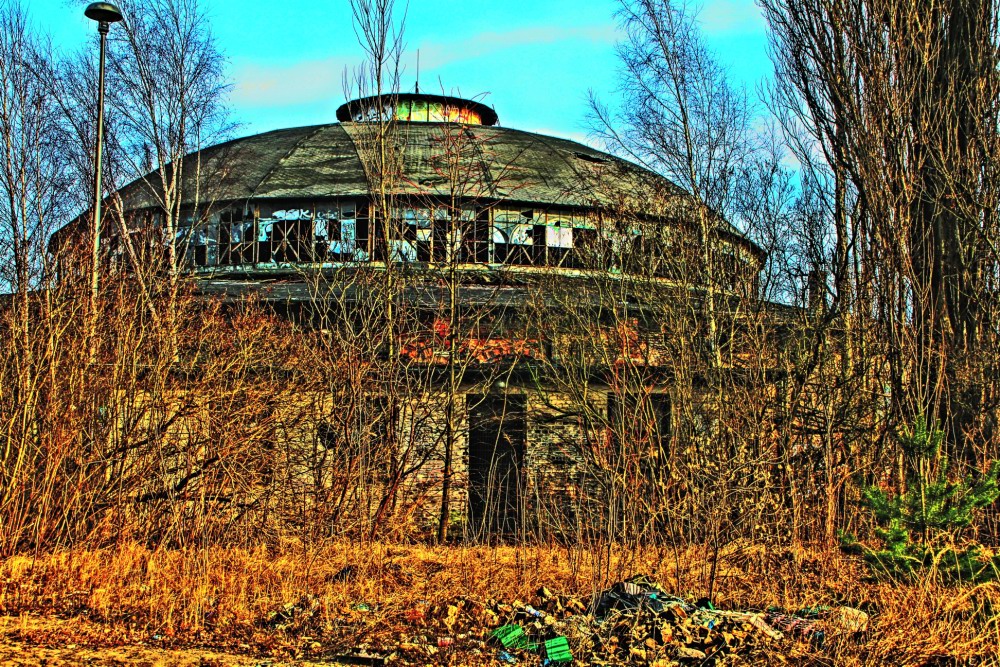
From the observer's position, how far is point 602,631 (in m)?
6.00

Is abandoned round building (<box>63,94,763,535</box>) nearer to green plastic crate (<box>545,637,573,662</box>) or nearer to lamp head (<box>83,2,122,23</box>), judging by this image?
green plastic crate (<box>545,637,573,662</box>)

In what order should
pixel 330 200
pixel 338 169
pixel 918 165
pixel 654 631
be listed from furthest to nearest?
pixel 338 169 < pixel 330 200 < pixel 918 165 < pixel 654 631

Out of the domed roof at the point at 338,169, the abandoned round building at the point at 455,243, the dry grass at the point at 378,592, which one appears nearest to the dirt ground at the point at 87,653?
the dry grass at the point at 378,592

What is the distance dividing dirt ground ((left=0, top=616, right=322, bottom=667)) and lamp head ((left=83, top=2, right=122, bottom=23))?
7.94m

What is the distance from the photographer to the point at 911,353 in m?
9.05

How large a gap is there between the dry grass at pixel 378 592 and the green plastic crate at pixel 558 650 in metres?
0.65

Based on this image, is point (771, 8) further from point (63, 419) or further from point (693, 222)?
point (63, 419)

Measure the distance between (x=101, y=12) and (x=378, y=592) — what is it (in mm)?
8230

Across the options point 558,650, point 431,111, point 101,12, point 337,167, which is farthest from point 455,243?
point 431,111

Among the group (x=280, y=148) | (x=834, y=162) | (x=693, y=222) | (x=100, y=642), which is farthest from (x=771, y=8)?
(x=280, y=148)

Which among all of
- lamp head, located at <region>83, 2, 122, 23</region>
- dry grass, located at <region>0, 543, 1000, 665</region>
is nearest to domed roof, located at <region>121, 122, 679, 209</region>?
lamp head, located at <region>83, 2, 122, 23</region>

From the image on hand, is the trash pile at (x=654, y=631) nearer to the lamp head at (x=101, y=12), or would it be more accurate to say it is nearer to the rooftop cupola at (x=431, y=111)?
the lamp head at (x=101, y=12)

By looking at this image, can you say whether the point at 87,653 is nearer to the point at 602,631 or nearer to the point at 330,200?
the point at 602,631

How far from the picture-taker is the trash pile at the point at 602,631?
574 centimetres
